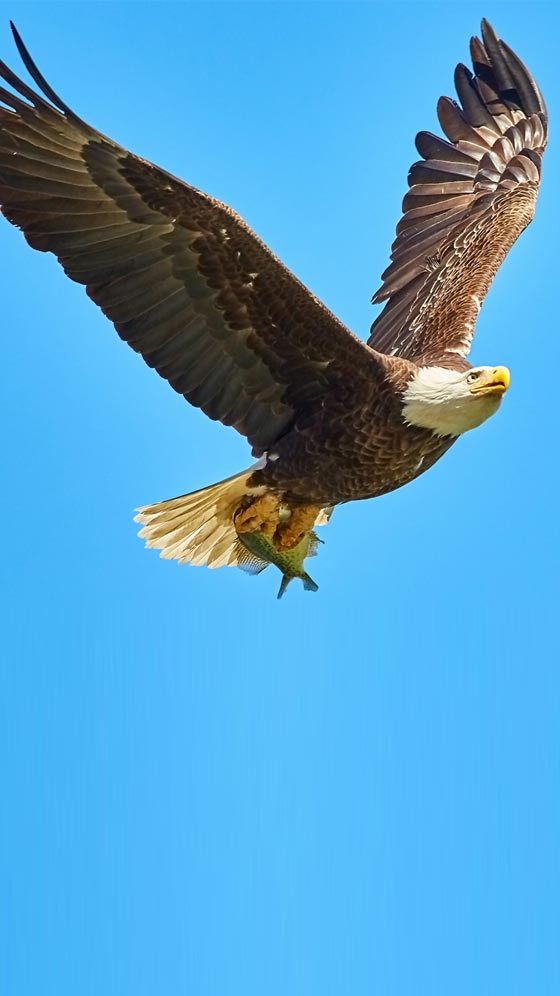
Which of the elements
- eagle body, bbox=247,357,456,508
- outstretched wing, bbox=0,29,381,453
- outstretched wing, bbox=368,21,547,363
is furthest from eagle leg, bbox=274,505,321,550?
outstretched wing, bbox=368,21,547,363

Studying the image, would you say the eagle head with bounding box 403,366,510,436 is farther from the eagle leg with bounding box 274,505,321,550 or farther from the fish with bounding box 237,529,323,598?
the fish with bounding box 237,529,323,598

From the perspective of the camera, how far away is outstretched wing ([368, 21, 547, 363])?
8547mm

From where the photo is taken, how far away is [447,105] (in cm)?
952

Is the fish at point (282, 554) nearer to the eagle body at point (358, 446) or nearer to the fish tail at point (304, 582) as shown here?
the fish tail at point (304, 582)

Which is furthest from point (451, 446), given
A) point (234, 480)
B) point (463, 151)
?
point (463, 151)

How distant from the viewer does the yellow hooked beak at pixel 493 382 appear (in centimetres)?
709

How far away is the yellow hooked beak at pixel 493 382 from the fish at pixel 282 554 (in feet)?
4.03

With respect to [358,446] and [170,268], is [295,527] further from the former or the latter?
[170,268]

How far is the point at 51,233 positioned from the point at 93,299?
0.32 metres

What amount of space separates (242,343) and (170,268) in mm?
482

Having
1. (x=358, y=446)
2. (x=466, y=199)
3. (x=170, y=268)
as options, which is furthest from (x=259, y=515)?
(x=466, y=199)

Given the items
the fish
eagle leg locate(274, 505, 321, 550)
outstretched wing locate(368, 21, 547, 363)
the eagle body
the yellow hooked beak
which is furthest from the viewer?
outstretched wing locate(368, 21, 547, 363)

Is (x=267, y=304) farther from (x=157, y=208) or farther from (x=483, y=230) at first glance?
(x=483, y=230)

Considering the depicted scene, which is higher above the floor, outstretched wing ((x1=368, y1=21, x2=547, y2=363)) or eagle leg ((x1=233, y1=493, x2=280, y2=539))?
outstretched wing ((x1=368, y1=21, x2=547, y2=363))
